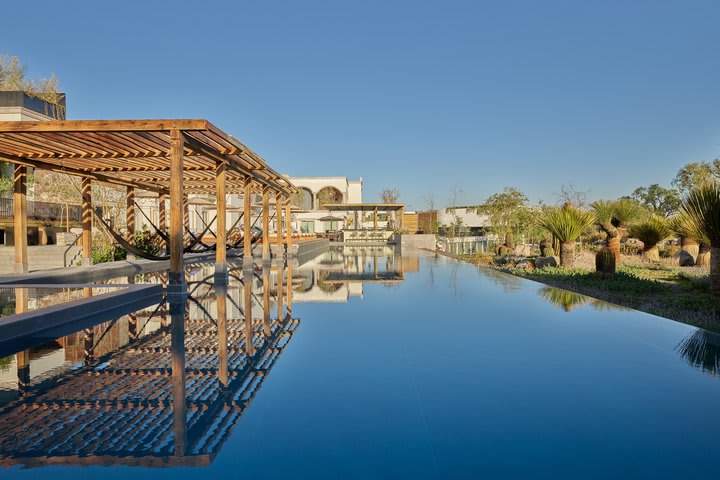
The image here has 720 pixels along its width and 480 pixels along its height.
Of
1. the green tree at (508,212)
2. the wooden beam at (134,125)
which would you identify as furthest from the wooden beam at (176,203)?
the green tree at (508,212)

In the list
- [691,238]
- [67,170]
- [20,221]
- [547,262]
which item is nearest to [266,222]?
[67,170]

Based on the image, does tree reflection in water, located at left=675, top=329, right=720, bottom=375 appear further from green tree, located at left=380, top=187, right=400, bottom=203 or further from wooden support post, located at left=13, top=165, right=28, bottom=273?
green tree, located at left=380, top=187, right=400, bottom=203

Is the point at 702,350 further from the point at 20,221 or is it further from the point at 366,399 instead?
the point at 20,221

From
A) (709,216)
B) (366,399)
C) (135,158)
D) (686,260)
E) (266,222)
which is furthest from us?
(686,260)

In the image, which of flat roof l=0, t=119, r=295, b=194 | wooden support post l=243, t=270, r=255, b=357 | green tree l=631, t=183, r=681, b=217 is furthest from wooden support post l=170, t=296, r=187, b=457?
green tree l=631, t=183, r=681, b=217

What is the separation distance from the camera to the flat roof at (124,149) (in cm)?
682

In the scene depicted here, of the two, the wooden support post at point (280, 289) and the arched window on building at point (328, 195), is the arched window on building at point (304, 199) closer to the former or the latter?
the arched window on building at point (328, 195)

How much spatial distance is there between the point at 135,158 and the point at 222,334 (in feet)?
19.3

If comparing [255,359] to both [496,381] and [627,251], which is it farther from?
[627,251]

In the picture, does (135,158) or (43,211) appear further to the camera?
(43,211)

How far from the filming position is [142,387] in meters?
3.24

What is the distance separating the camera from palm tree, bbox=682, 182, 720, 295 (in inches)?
297

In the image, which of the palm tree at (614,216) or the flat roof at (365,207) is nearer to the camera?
the palm tree at (614,216)

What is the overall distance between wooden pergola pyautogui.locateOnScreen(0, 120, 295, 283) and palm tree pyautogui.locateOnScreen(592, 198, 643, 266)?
30.9 feet
